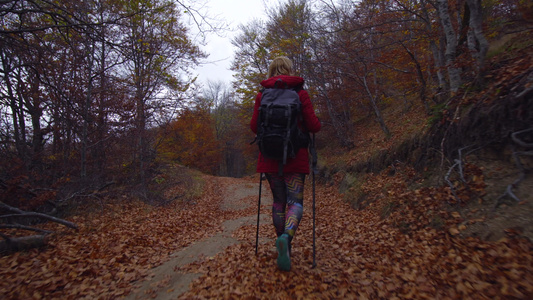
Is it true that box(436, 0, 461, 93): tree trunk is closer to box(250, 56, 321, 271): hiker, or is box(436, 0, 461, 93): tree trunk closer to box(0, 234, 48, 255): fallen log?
box(250, 56, 321, 271): hiker

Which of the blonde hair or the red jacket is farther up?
the blonde hair

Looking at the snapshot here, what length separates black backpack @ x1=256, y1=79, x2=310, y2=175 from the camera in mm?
2615

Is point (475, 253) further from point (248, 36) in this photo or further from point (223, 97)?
point (223, 97)

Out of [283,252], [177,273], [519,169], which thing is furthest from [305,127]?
[519,169]

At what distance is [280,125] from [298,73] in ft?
36.3

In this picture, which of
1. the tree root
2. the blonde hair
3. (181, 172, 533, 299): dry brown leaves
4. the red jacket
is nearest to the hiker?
the red jacket

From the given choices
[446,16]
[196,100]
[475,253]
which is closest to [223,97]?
[196,100]

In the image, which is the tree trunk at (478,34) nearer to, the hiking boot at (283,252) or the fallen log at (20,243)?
the hiking boot at (283,252)

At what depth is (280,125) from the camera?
104 inches

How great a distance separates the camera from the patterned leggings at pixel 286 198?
2.77 metres

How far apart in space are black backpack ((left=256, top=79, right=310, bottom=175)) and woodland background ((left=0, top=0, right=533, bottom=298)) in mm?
2423

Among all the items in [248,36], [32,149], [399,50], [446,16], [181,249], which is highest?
[248,36]

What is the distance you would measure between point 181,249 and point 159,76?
29.3ft

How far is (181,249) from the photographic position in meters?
4.18
